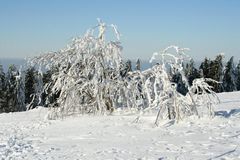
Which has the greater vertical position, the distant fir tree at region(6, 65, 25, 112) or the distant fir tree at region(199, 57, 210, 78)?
the distant fir tree at region(199, 57, 210, 78)

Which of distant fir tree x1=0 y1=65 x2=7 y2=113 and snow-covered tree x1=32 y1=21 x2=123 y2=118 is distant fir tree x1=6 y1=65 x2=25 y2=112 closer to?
distant fir tree x1=0 y1=65 x2=7 y2=113

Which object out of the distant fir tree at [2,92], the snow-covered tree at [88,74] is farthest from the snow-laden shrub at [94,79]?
the distant fir tree at [2,92]

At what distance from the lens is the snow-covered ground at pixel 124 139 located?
384 inches

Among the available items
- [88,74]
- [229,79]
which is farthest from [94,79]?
[229,79]

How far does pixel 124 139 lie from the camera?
11820 millimetres

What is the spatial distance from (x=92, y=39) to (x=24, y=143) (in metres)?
6.94

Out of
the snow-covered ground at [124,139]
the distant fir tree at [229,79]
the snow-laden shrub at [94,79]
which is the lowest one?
the snow-covered ground at [124,139]

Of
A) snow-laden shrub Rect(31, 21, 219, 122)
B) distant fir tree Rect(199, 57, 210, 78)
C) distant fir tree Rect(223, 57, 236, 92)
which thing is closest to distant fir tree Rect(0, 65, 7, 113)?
distant fir tree Rect(199, 57, 210, 78)

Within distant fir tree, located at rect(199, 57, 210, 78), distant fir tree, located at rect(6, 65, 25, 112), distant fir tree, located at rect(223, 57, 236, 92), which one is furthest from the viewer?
distant fir tree, located at rect(223, 57, 236, 92)

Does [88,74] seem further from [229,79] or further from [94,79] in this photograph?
[229,79]

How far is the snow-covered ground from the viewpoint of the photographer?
9742 mm

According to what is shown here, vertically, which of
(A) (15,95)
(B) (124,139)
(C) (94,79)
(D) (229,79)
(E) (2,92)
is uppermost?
(D) (229,79)

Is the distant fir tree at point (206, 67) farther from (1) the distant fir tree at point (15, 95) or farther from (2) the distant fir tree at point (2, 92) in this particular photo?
(2) the distant fir tree at point (2, 92)

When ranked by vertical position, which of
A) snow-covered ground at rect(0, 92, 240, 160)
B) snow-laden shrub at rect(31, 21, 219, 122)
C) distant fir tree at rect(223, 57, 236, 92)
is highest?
distant fir tree at rect(223, 57, 236, 92)
